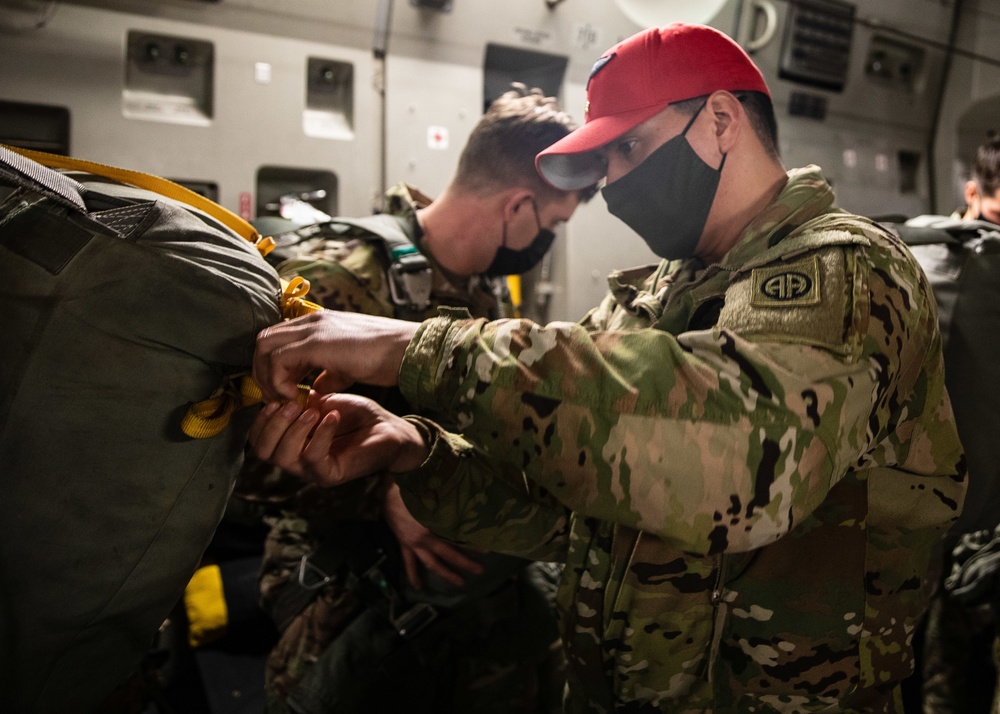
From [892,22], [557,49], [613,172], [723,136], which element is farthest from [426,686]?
[892,22]

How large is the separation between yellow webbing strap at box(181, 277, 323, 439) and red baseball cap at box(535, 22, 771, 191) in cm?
48

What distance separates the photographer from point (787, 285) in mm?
755

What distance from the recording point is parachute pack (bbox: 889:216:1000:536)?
4.06 ft

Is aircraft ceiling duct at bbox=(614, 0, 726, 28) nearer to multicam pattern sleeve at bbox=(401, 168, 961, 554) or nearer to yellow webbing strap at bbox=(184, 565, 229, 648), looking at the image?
multicam pattern sleeve at bbox=(401, 168, 961, 554)

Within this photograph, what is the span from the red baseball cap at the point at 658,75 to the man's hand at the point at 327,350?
1.53 feet

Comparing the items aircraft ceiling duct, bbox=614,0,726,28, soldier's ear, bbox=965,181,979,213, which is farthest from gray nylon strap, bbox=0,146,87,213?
soldier's ear, bbox=965,181,979,213

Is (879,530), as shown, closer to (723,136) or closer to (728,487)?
(728,487)

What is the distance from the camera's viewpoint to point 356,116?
1.97 m

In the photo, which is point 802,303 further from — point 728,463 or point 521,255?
point 521,255

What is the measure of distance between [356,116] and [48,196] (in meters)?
1.40

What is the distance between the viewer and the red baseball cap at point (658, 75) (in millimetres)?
969

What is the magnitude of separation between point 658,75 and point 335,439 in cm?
73

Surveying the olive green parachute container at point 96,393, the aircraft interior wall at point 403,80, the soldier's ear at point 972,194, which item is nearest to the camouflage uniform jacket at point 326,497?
the aircraft interior wall at point 403,80

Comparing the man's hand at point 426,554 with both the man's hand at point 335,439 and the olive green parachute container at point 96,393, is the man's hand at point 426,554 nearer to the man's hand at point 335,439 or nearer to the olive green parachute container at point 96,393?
the man's hand at point 335,439
